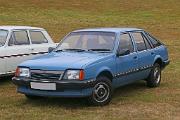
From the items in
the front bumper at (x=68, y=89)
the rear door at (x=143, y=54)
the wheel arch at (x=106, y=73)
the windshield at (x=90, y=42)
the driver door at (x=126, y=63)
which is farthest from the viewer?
the rear door at (x=143, y=54)

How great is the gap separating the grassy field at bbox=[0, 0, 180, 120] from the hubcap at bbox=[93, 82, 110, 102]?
0.20 metres

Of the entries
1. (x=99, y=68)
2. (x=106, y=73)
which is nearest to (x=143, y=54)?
(x=106, y=73)

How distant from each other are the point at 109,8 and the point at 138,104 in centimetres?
3142

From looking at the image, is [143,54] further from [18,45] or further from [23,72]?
[18,45]

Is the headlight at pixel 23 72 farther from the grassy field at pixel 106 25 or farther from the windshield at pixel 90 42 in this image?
the windshield at pixel 90 42

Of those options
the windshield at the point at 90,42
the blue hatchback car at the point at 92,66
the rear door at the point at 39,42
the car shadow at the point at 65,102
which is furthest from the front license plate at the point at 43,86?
the rear door at the point at 39,42

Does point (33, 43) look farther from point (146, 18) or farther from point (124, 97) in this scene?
point (146, 18)

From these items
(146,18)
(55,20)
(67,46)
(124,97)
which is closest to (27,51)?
(67,46)

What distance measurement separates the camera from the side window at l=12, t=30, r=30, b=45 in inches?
455

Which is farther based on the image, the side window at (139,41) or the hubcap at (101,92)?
the side window at (139,41)

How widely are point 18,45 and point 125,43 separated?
306cm

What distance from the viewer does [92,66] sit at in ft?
28.3

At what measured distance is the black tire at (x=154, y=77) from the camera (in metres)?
10.9

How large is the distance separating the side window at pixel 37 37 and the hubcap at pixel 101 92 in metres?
3.85
